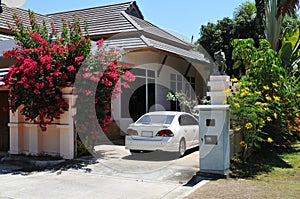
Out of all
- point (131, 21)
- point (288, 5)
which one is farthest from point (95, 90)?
point (131, 21)

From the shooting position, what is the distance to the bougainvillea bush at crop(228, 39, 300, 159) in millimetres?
9203

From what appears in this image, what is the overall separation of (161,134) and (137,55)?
6.72 meters

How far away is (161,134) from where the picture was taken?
10383 millimetres

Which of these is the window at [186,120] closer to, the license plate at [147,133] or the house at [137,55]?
the license plate at [147,133]

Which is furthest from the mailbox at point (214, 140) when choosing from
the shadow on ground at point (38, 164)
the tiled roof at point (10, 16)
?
the tiled roof at point (10, 16)

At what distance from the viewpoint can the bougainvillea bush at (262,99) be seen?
920cm

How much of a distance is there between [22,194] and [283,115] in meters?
7.65

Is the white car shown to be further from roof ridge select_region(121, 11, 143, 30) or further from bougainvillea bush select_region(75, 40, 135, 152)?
roof ridge select_region(121, 11, 143, 30)

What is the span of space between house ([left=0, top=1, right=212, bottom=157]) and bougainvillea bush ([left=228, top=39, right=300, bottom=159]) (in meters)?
4.97

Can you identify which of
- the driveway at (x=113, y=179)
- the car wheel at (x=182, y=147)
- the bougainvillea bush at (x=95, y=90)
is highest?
the bougainvillea bush at (x=95, y=90)

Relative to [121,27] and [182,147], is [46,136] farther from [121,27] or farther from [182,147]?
[121,27]

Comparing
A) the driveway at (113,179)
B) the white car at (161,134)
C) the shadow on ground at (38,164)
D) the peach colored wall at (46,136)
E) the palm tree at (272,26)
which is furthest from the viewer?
the palm tree at (272,26)

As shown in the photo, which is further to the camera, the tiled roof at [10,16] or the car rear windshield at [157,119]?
the tiled roof at [10,16]

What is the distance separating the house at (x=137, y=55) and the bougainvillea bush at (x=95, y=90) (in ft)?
12.9
